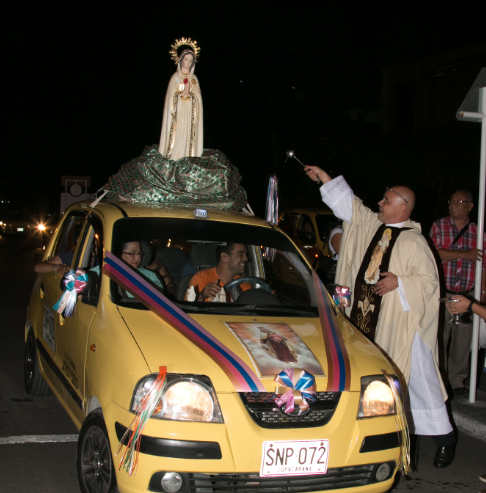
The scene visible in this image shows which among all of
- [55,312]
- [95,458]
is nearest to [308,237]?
[55,312]

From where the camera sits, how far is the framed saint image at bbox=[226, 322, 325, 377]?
10.1ft

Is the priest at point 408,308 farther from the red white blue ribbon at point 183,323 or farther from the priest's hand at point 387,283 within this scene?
the red white blue ribbon at point 183,323

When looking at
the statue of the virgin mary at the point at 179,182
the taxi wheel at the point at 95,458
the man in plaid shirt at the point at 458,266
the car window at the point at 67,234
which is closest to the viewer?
the taxi wheel at the point at 95,458

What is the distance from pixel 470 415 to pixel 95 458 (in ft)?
11.4

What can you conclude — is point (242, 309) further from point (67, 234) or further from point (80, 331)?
point (67, 234)

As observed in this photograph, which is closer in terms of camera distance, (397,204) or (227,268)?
(397,204)

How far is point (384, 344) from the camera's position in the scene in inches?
174

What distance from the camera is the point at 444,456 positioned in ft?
14.3

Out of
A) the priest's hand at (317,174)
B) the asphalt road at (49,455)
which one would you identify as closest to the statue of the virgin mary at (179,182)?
the priest's hand at (317,174)

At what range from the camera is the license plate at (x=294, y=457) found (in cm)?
282

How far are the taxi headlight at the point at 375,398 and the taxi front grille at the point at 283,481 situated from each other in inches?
10.5

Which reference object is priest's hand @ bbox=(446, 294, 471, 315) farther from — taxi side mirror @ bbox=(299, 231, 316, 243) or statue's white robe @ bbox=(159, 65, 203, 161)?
taxi side mirror @ bbox=(299, 231, 316, 243)

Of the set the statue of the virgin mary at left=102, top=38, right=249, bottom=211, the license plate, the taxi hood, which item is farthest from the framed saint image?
the statue of the virgin mary at left=102, top=38, right=249, bottom=211

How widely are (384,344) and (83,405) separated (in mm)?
2173
